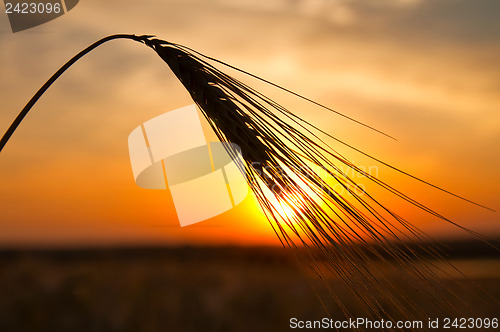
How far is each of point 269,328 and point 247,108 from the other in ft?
9.48

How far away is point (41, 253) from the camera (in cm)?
360

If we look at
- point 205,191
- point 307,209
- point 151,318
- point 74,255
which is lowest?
point 151,318

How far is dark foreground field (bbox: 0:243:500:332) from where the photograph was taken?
3170 mm

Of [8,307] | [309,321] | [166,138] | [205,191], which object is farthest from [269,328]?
[166,138]

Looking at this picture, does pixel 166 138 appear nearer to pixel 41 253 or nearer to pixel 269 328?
pixel 269 328

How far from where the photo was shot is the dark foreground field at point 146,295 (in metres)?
3.17

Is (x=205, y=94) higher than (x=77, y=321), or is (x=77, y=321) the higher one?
(x=205, y=94)
